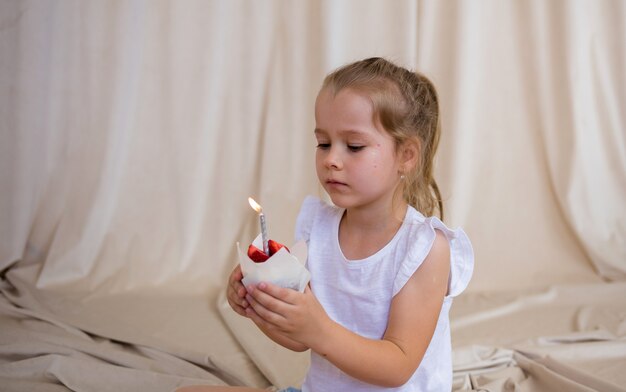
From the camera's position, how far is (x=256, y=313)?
1.11 m

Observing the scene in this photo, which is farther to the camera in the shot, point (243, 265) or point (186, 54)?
point (186, 54)

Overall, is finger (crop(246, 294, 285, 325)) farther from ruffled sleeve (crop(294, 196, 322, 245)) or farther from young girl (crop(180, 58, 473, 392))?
ruffled sleeve (crop(294, 196, 322, 245))

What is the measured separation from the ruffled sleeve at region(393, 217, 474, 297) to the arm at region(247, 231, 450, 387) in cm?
1

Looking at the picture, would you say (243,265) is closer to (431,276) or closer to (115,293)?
(431,276)

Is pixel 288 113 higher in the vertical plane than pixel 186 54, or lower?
lower

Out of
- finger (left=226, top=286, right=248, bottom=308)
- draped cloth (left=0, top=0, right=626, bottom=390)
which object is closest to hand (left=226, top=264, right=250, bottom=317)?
finger (left=226, top=286, right=248, bottom=308)

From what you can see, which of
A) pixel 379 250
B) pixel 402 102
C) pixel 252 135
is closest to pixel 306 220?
pixel 379 250

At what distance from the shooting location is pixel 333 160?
4.05 ft

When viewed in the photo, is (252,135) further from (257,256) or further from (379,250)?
(257,256)

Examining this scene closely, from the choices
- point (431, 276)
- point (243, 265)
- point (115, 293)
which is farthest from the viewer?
point (115, 293)

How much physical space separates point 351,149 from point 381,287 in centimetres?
24

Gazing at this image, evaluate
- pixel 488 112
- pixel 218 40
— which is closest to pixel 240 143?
pixel 218 40

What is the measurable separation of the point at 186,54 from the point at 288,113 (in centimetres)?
40

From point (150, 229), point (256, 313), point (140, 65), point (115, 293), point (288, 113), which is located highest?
point (140, 65)
